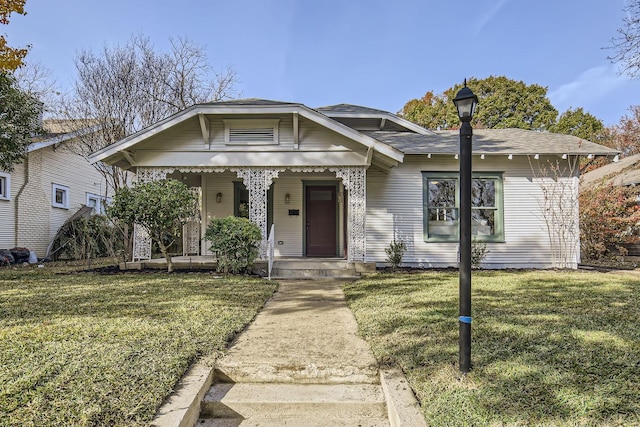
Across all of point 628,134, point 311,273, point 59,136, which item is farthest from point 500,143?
point 628,134

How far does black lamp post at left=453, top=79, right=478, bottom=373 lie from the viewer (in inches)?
112

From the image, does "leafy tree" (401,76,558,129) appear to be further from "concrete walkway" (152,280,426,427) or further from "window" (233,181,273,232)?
"concrete walkway" (152,280,426,427)

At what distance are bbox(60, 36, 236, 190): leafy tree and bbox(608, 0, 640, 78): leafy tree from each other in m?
13.4

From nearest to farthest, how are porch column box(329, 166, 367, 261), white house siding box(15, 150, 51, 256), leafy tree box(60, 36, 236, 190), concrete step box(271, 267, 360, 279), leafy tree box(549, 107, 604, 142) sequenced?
concrete step box(271, 267, 360, 279), porch column box(329, 166, 367, 261), white house siding box(15, 150, 51, 256), leafy tree box(60, 36, 236, 190), leafy tree box(549, 107, 604, 142)

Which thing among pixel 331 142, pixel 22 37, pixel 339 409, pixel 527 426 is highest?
pixel 22 37

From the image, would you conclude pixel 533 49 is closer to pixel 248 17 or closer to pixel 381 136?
pixel 381 136

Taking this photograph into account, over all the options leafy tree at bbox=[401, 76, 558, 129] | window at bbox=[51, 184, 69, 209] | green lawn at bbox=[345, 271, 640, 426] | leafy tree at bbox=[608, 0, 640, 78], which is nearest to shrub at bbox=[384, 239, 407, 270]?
Answer: green lawn at bbox=[345, 271, 640, 426]

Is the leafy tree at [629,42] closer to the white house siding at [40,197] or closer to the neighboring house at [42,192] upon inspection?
the neighboring house at [42,192]

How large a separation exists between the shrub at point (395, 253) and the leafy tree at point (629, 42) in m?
5.83

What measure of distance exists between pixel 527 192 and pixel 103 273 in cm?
1102

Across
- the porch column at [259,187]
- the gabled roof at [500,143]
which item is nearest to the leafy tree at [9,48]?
the porch column at [259,187]

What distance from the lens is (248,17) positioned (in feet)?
37.2

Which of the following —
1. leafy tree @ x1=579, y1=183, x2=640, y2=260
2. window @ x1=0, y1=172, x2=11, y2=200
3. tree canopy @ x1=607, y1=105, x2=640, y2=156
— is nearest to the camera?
leafy tree @ x1=579, y1=183, x2=640, y2=260

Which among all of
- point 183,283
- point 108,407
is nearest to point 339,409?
point 108,407
